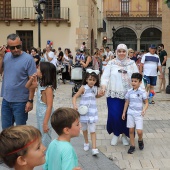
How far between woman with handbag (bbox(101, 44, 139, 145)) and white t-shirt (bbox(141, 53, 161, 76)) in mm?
4277

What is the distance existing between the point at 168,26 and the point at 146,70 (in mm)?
13752

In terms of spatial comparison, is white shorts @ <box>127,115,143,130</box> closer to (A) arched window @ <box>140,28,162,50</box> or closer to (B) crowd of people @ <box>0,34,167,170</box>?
(B) crowd of people @ <box>0,34,167,170</box>

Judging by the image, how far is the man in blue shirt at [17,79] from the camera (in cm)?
487

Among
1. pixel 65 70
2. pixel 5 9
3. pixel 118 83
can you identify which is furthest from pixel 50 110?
pixel 5 9

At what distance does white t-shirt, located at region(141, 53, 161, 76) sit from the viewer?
10430mm

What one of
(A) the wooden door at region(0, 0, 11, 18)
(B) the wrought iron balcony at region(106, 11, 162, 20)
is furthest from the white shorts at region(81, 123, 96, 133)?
(B) the wrought iron balcony at region(106, 11, 162, 20)

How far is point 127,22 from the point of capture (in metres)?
51.2

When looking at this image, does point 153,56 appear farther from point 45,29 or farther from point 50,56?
point 45,29

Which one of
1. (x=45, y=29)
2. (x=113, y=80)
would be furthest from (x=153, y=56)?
(x=45, y=29)

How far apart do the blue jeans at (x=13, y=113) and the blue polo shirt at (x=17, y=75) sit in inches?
2.7

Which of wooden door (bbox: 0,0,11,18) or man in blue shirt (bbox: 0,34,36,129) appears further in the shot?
wooden door (bbox: 0,0,11,18)

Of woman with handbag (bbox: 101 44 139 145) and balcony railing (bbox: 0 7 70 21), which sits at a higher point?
balcony railing (bbox: 0 7 70 21)

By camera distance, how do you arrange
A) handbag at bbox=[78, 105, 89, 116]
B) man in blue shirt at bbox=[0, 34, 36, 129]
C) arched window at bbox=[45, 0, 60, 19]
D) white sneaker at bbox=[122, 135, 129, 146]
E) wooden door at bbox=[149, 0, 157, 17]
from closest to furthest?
man in blue shirt at bbox=[0, 34, 36, 129] → handbag at bbox=[78, 105, 89, 116] → white sneaker at bbox=[122, 135, 129, 146] → arched window at bbox=[45, 0, 60, 19] → wooden door at bbox=[149, 0, 157, 17]

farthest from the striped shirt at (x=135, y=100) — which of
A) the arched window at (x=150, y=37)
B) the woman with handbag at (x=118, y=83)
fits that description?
the arched window at (x=150, y=37)
